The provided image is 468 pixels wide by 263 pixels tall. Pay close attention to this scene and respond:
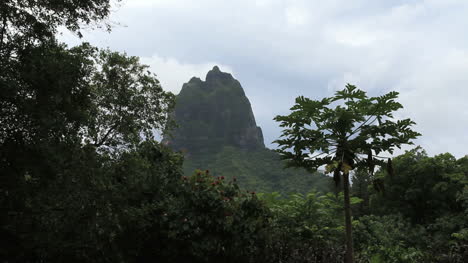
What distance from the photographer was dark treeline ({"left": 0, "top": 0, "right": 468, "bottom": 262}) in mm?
5977

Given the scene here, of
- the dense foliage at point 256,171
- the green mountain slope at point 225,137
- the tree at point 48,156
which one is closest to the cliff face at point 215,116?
the green mountain slope at point 225,137

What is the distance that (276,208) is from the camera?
1147 centimetres

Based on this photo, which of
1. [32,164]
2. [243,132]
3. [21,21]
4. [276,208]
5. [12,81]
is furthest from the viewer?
[243,132]

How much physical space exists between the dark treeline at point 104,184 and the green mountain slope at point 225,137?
68758 mm

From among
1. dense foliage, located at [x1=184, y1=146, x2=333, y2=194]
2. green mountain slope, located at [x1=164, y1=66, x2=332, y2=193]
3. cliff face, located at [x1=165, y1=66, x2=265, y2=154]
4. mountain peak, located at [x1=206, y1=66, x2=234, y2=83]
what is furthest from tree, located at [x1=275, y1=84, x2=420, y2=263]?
mountain peak, located at [x1=206, y1=66, x2=234, y2=83]

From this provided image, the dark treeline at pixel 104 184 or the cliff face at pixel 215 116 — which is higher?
the cliff face at pixel 215 116

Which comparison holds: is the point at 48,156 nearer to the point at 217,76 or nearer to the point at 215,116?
the point at 215,116

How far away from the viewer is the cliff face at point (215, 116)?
4990 inches

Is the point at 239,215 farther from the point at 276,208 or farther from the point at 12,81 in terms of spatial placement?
the point at 12,81

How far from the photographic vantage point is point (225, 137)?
130 metres

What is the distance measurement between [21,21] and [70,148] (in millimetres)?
2588

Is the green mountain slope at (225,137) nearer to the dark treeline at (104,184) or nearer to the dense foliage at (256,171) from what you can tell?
the dense foliage at (256,171)

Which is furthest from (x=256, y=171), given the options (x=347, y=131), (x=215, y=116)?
(x=347, y=131)

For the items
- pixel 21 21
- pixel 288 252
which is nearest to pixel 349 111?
pixel 288 252
